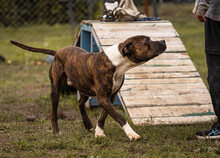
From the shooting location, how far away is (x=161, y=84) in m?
5.75

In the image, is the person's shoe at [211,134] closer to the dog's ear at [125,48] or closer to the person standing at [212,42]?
the person standing at [212,42]

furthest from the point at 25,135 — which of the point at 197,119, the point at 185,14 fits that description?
the point at 185,14

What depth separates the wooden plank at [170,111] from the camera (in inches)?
205

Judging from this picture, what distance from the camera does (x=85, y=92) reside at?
4484 mm

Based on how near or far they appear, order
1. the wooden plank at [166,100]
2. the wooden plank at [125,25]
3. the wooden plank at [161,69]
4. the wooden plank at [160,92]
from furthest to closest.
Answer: the wooden plank at [125,25] → the wooden plank at [161,69] → the wooden plank at [160,92] → the wooden plank at [166,100]

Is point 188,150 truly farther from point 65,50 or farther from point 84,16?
point 84,16

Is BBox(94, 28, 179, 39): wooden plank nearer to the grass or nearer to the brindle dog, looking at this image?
the grass

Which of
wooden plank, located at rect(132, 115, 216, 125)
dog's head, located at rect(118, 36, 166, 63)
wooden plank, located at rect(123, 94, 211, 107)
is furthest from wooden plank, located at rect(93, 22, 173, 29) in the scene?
dog's head, located at rect(118, 36, 166, 63)

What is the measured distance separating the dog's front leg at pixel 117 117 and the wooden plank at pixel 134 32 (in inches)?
86.2

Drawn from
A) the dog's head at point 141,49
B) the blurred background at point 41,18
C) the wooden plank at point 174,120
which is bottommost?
the blurred background at point 41,18

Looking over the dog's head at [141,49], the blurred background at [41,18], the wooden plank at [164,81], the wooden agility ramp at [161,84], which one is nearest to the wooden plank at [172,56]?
the wooden agility ramp at [161,84]

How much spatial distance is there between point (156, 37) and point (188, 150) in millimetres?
2956

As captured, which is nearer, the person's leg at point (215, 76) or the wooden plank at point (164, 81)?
the person's leg at point (215, 76)

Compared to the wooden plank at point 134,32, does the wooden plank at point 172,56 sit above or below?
below
